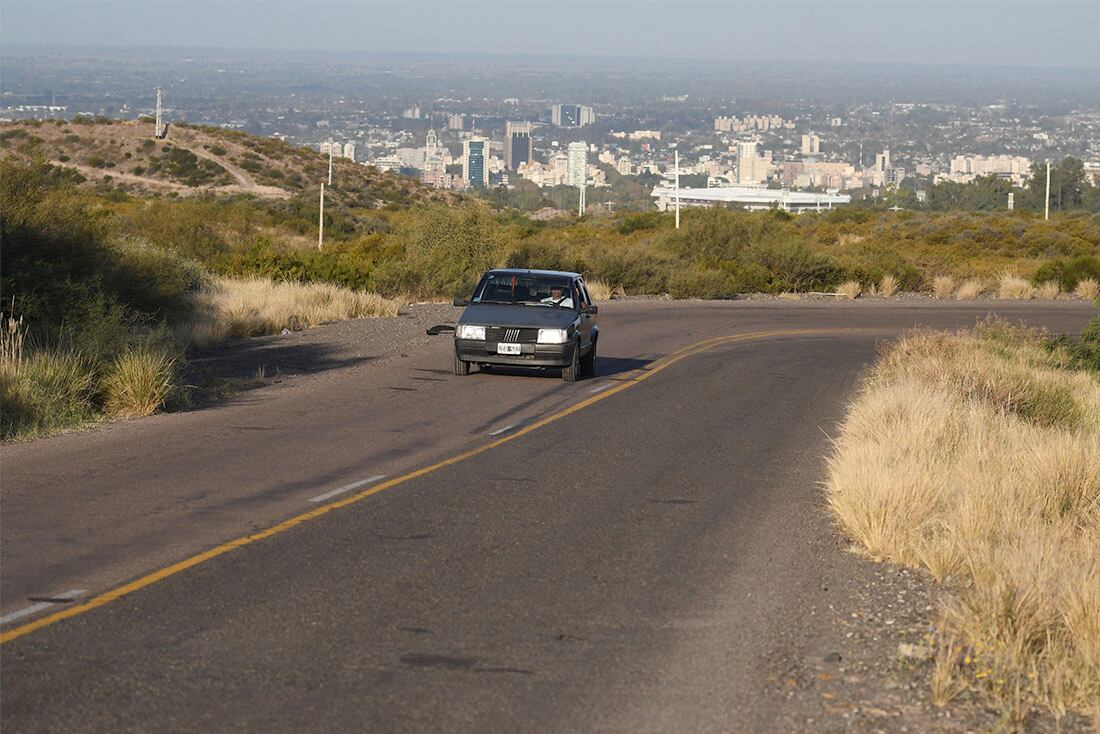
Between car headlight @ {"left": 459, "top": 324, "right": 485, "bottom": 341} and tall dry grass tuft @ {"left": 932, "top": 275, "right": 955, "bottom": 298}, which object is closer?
car headlight @ {"left": 459, "top": 324, "right": 485, "bottom": 341}

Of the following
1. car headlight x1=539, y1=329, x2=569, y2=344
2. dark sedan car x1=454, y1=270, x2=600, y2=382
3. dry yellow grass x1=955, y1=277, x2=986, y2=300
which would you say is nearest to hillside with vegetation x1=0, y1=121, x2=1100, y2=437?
dry yellow grass x1=955, y1=277, x2=986, y2=300

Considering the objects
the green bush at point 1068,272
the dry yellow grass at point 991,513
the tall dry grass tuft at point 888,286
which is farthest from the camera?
the green bush at point 1068,272

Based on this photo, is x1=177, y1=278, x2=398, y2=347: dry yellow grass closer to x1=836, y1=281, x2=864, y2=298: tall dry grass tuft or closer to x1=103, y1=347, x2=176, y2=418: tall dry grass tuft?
x1=103, y1=347, x2=176, y2=418: tall dry grass tuft

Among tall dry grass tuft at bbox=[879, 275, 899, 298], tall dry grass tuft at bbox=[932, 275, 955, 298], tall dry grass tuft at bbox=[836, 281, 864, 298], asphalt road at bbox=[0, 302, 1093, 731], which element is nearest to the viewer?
asphalt road at bbox=[0, 302, 1093, 731]

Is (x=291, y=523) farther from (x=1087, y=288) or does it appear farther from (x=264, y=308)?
(x=1087, y=288)

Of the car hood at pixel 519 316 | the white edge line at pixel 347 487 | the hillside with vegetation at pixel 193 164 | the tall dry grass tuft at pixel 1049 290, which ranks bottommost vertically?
the tall dry grass tuft at pixel 1049 290

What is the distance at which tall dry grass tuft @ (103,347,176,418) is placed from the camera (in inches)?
621

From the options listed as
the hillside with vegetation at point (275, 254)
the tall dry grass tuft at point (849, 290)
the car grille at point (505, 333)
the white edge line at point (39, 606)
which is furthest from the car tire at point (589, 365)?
the tall dry grass tuft at point (849, 290)

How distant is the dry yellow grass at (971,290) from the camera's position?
4750cm

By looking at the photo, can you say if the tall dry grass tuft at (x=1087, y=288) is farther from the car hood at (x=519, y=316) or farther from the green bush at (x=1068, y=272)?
the car hood at (x=519, y=316)

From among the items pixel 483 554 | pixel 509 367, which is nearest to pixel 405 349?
pixel 509 367

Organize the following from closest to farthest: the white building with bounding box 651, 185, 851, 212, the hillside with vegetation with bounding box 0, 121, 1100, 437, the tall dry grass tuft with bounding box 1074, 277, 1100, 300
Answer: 1. the hillside with vegetation with bounding box 0, 121, 1100, 437
2. the tall dry grass tuft with bounding box 1074, 277, 1100, 300
3. the white building with bounding box 651, 185, 851, 212

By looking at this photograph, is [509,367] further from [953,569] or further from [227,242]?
[227,242]

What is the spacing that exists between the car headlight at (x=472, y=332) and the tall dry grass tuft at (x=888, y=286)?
31.4 m
